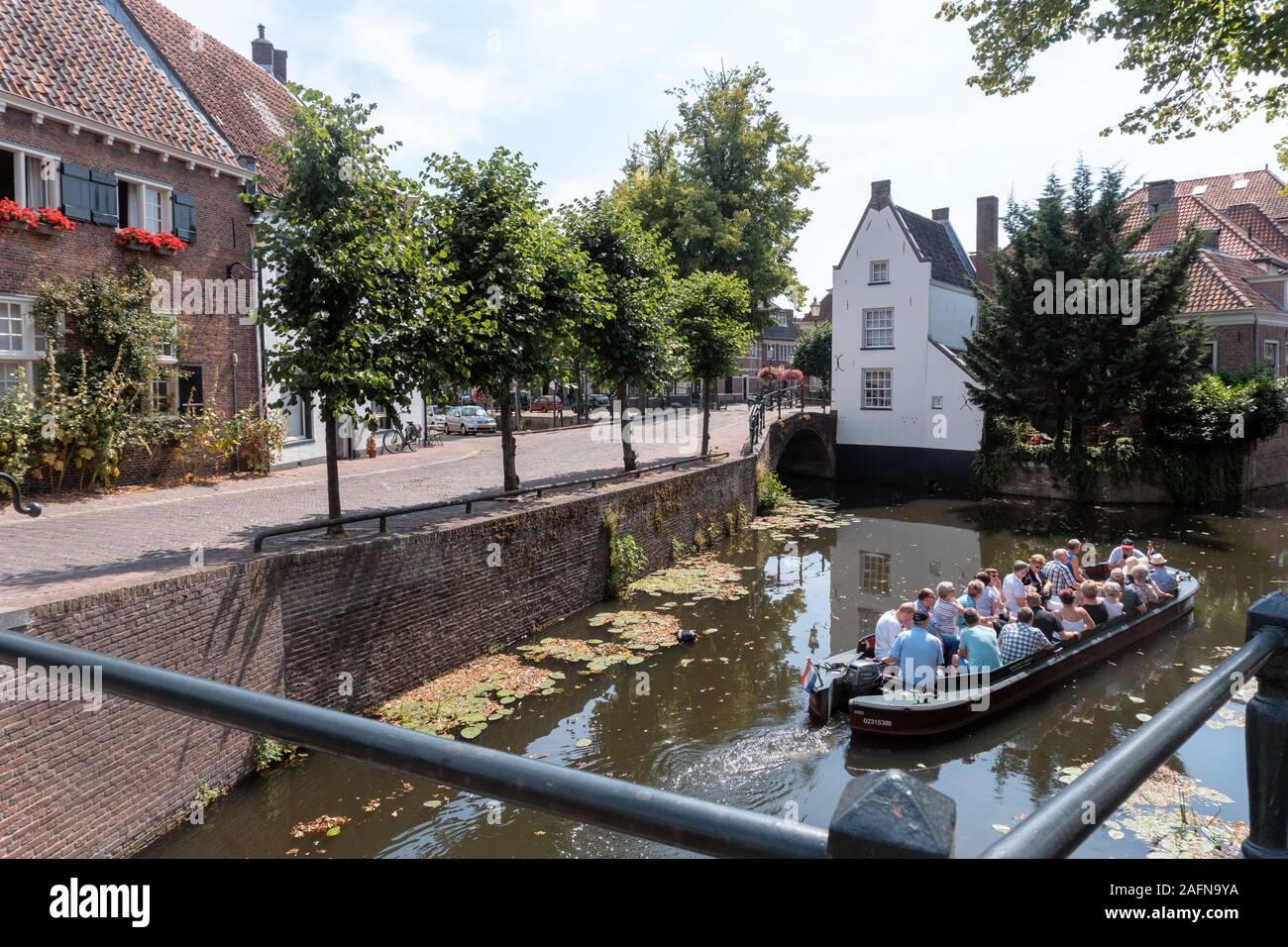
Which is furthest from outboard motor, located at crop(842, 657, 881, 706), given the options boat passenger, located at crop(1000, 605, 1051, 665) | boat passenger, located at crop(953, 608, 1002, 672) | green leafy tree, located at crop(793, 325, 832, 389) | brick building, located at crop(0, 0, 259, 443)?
green leafy tree, located at crop(793, 325, 832, 389)

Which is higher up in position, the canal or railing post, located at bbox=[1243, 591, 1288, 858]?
railing post, located at bbox=[1243, 591, 1288, 858]

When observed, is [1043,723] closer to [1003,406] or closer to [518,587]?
[518,587]

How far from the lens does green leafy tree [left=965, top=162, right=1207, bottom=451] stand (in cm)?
2689

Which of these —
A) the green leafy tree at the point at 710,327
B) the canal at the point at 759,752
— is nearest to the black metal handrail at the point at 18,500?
the canal at the point at 759,752

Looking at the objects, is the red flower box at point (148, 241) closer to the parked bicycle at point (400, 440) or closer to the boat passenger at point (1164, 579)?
the parked bicycle at point (400, 440)

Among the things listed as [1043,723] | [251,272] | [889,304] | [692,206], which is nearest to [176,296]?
[251,272]

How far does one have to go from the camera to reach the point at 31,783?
6.63 meters

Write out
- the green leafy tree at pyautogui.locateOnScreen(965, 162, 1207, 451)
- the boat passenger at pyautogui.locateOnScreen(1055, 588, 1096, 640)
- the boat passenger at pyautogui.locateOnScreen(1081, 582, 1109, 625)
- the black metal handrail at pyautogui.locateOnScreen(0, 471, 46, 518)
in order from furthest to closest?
1. the green leafy tree at pyautogui.locateOnScreen(965, 162, 1207, 451)
2. the boat passenger at pyautogui.locateOnScreen(1081, 582, 1109, 625)
3. the boat passenger at pyautogui.locateOnScreen(1055, 588, 1096, 640)
4. the black metal handrail at pyautogui.locateOnScreen(0, 471, 46, 518)

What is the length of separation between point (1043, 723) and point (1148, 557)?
22.7 ft

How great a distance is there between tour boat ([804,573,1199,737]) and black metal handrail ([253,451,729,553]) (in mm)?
5492

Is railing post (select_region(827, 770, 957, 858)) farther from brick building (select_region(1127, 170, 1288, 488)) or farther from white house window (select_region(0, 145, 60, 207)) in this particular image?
brick building (select_region(1127, 170, 1288, 488))

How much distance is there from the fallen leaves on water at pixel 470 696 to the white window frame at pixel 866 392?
78.7ft

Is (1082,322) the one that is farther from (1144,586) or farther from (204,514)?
(204,514)

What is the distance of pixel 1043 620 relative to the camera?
40.5 ft
